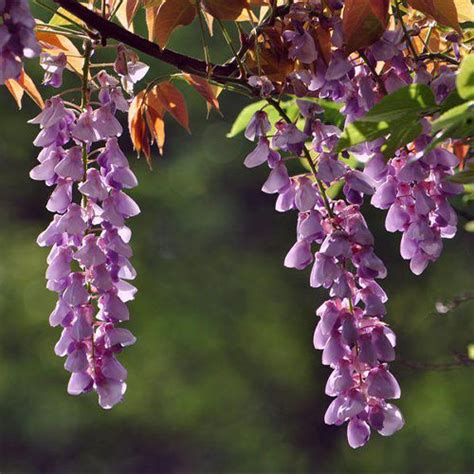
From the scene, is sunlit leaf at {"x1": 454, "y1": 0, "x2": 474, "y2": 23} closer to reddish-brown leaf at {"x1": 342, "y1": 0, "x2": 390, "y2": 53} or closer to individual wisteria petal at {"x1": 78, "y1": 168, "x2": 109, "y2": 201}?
reddish-brown leaf at {"x1": 342, "y1": 0, "x2": 390, "y2": 53}

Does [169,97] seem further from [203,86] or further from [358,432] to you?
[358,432]

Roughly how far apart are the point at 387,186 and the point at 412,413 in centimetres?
461

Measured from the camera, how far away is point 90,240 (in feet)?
1.53

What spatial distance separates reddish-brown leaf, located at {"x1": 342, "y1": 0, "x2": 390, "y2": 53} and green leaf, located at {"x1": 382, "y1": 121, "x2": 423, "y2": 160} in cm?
5

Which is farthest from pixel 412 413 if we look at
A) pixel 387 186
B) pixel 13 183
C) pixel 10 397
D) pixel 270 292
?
pixel 387 186

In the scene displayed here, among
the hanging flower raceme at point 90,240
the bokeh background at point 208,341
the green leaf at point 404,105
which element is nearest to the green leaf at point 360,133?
the green leaf at point 404,105

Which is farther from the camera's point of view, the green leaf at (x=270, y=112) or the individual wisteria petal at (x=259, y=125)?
the green leaf at (x=270, y=112)

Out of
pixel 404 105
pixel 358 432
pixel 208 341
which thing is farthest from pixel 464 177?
pixel 208 341

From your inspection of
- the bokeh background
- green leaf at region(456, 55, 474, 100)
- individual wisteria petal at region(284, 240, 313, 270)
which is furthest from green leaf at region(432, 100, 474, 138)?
the bokeh background

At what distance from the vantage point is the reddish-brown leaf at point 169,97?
0.54 m

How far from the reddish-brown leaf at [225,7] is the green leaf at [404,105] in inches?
4.6

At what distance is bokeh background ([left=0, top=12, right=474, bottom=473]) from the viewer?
15.1ft

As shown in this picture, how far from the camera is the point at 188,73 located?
1.58 ft

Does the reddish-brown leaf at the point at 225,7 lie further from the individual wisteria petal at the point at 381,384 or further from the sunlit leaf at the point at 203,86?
the individual wisteria petal at the point at 381,384
